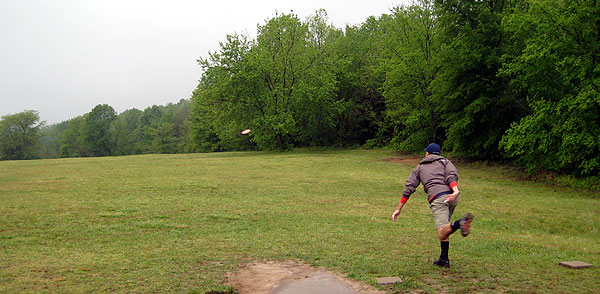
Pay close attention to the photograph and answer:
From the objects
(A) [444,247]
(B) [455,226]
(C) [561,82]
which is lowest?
(A) [444,247]

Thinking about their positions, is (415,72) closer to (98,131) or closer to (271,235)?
(271,235)

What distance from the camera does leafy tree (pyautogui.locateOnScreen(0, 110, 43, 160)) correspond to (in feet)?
282

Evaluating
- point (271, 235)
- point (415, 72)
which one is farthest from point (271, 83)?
point (271, 235)

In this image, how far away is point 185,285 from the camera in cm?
653

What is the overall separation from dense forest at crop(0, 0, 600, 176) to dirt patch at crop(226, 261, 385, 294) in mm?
17460

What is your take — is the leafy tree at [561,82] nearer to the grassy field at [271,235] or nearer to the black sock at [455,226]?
the grassy field at [271,235]

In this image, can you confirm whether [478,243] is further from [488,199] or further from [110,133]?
[110,133]

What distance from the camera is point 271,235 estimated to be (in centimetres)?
1081

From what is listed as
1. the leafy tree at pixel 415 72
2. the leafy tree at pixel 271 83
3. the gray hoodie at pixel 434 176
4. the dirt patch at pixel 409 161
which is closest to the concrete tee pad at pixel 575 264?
the gray hoodie at pixel 434 176

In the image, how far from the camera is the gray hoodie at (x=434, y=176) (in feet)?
23.3

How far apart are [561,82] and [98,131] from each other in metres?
93.6

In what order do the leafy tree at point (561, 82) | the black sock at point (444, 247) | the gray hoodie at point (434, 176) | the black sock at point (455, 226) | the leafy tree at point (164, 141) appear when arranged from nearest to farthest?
the black sock at point (455, 226) < the gray hoodie at point (434, 176) < the black sock at point (444, 247) < the leafy tree at point (561, 82) < the leafy tree at point (164, 141)

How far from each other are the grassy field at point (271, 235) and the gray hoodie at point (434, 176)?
1365 mm

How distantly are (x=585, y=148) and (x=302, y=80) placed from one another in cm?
3050
